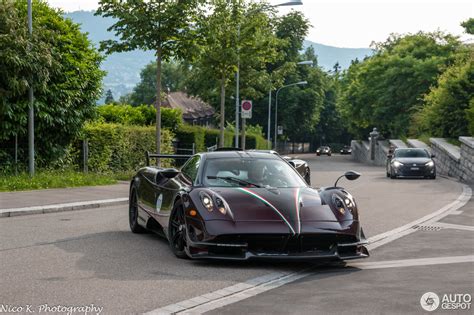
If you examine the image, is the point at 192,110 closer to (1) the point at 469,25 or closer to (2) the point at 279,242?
(1) the point at 469,25

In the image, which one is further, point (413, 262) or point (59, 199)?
point (59, 199)

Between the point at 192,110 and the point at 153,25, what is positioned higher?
the point at 153,25

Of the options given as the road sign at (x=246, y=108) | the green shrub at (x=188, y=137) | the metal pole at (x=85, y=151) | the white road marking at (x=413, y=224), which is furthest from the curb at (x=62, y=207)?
the green shrub at (x=188, y=137)

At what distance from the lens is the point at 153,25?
81.3 feet

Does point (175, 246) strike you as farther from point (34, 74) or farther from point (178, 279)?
point (34, 74)

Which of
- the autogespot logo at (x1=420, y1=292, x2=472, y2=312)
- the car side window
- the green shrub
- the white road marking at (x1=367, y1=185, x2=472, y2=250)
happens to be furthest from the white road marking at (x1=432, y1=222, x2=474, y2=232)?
the green shrub

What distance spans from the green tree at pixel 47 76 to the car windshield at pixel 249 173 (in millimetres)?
12030

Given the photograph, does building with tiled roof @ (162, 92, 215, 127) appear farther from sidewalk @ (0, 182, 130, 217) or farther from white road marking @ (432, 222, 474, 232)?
white road marking @ (432, 222, 474, 232)

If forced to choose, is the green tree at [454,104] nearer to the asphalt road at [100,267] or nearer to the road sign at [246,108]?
the road sign at [246,108]

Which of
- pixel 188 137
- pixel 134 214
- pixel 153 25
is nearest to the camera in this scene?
pixel 134 214

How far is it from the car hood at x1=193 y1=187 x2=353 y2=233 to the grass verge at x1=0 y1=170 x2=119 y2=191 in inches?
459

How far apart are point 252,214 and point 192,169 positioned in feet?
5.81

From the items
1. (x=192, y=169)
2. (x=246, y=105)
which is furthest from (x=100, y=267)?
(x=246, y=105)

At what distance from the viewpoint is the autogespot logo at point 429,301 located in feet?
19.9
